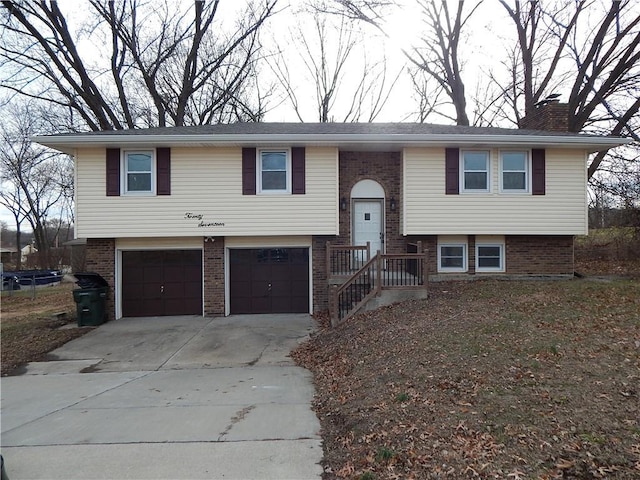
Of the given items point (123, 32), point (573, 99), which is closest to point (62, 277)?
point (123, 32)

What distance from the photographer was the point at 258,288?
39.9ft

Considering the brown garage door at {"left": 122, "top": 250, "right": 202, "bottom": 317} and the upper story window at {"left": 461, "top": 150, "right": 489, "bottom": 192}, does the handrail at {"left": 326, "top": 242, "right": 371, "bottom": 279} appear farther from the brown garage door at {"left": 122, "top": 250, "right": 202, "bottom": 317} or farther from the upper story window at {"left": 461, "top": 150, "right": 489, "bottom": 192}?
the brown garage door at {"left": 122, "top": 250, "right": 202, "bottom": 317}

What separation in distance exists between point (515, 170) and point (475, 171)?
1.20 metres

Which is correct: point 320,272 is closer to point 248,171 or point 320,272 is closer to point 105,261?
point 248,171

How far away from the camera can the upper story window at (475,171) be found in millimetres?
11664

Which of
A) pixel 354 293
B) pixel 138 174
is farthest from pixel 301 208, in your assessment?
pixel 138 174

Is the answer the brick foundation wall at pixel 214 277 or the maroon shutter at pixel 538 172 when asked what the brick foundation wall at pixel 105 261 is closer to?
the brick foundation wall at pixel 214 277

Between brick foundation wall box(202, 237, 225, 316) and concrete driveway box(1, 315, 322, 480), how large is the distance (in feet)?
6.37

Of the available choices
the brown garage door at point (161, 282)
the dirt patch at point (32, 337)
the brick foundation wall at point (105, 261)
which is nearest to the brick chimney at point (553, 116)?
Answer: the brown garage door at point (161, 282)

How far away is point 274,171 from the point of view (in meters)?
11.6

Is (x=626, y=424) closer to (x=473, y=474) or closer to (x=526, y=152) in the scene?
(x=473, y=474)

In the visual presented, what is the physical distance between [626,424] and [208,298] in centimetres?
1037

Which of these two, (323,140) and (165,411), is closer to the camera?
(165,411)

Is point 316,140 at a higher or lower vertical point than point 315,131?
lower
